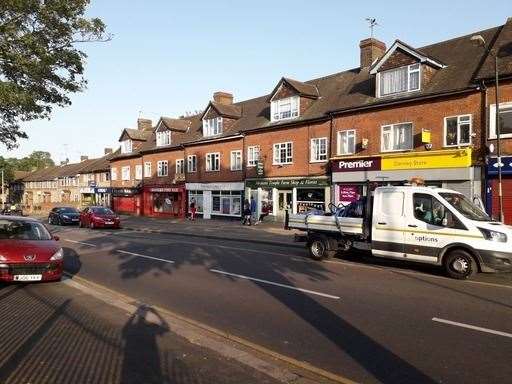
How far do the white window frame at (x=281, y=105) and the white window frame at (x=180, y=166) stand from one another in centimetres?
1306

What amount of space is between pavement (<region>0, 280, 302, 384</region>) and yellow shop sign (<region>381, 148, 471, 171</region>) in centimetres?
1864

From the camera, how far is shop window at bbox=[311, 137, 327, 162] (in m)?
30.6

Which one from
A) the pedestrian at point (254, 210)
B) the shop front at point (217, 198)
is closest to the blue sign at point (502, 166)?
the pedestrian at point (254, 210)

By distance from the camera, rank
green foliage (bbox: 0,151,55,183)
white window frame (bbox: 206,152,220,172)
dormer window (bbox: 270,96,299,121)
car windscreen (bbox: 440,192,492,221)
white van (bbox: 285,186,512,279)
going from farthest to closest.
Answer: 1. green foliage (bbox: 0,151,55,183)
2. white window frame (bbox: 206,152,220,172)
3. dormer window (bbox: 270,96,299,121)
4. car windscreen (bbox: 440,192,492,221)
5. white van (bbox: 285,186,512,279)

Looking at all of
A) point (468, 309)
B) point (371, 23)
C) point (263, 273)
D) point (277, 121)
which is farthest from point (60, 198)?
point (468, 309)

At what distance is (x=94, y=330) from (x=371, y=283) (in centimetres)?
610

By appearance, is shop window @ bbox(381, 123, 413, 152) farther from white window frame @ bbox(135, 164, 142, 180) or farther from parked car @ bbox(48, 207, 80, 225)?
white window frame @ bbox(135, 164, 142, 180)

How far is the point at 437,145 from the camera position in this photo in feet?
80.1

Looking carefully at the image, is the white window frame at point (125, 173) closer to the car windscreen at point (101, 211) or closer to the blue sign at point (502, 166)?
the car windscreen at point (101, 211)

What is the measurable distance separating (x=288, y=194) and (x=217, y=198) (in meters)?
8.93

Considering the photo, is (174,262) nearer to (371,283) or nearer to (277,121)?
(371,283)

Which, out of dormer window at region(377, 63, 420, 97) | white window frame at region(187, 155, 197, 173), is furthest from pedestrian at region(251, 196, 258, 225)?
dormer window at region(377, 63, 420, 97)

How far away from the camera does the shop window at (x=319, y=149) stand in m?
30.6

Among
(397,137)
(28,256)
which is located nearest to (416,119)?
(397,137)
